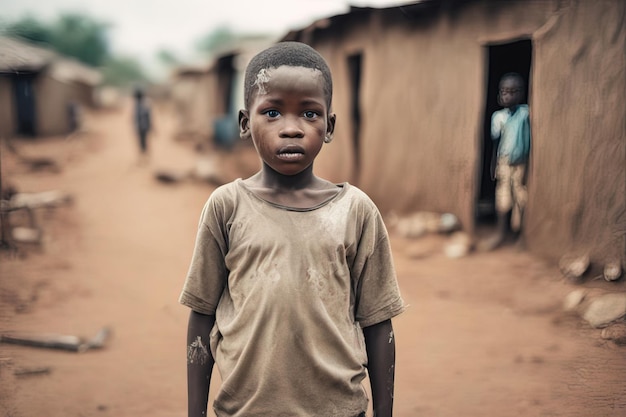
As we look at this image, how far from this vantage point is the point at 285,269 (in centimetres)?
124

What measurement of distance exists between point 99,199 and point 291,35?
4255 millimetres

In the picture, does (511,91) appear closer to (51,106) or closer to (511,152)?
(511,152)

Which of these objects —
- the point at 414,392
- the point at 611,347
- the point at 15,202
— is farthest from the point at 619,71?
the point at 15,202

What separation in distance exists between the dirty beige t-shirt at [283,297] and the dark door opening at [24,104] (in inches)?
652

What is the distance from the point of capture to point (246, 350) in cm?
123

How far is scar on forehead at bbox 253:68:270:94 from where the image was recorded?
4.10 feet

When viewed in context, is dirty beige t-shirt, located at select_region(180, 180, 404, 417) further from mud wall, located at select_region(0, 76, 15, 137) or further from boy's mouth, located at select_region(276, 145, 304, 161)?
mud wall, located at select_region(0, 76, 15, 137)

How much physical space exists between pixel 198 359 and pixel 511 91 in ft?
17.9

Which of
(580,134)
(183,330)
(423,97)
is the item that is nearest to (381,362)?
(183,330)

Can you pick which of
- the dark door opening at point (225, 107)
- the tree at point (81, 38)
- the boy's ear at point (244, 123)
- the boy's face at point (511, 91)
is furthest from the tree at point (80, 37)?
the boy's ear at point (244, 123)

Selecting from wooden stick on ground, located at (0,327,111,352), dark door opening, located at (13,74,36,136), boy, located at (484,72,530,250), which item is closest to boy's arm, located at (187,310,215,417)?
wooden stick on ground, located at (0,327,111,352)

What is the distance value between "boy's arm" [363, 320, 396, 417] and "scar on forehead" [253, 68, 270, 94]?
64cm

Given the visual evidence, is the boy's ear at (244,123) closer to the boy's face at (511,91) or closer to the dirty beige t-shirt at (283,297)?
the dirty beige t-shirt at (283,297)

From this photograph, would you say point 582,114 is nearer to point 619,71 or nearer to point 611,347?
point 619,71
